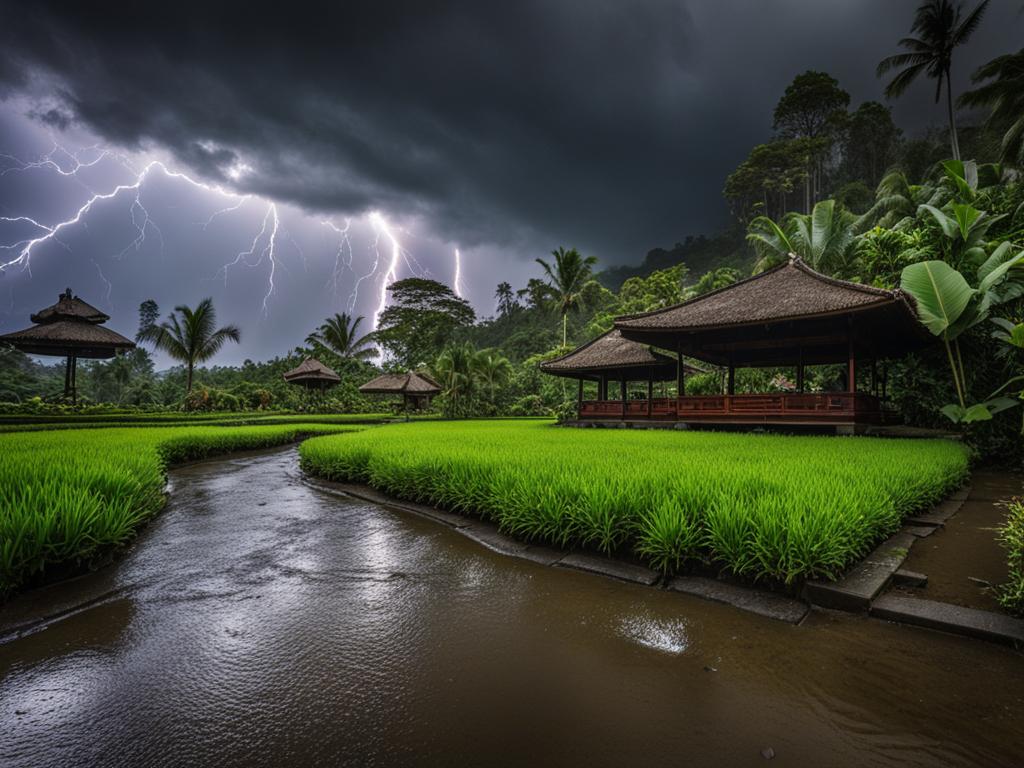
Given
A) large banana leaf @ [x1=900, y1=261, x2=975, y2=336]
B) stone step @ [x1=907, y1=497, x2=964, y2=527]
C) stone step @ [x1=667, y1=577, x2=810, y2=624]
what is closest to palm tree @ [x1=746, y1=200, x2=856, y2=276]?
large banana leaf @ [x1=900, y1=261, x2=975, y2=336]

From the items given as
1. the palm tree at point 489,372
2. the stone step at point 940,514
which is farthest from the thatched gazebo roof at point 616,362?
the stone step at point 940,514

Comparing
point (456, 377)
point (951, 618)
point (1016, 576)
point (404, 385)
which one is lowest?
point (951, 618)

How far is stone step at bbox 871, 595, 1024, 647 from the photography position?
2.47 m

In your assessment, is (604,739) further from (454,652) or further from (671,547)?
(671,547)

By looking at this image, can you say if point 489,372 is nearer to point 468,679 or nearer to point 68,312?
point 68,312

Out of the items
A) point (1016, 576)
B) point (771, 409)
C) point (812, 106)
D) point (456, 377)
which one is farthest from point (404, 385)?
point (812, 106)

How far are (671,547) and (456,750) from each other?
2209mm

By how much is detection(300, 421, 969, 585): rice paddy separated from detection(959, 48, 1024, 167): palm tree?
1761cm

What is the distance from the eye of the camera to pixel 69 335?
18.6 metres

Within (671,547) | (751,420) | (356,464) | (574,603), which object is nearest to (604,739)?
(574,603)

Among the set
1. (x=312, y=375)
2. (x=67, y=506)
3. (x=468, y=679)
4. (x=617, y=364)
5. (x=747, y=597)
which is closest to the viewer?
(x=468, y=679)

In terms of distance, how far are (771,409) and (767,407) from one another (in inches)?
4.6

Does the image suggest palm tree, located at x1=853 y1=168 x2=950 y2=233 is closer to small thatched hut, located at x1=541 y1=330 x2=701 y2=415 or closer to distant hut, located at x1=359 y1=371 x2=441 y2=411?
small thatched hut, located at x1=541 y1=330 x2=701 y2=415

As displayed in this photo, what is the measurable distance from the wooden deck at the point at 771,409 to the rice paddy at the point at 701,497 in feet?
15.0
